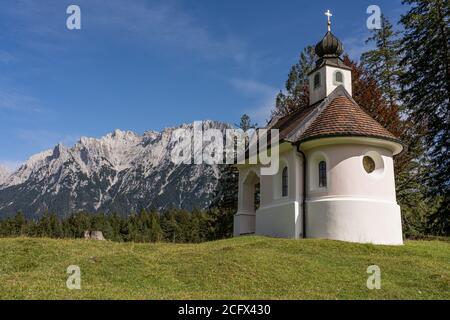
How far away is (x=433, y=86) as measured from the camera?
27688 mm

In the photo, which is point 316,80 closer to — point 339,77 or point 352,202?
point 339,77

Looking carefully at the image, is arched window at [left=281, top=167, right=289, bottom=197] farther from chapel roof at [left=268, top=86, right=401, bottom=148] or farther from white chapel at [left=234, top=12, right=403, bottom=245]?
chapel roof at [left=268, top=86, right=401, bottom=148]

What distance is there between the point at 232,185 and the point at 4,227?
6711 centimetres

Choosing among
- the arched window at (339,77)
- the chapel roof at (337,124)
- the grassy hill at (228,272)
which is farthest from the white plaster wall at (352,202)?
the arched window at (339,77)

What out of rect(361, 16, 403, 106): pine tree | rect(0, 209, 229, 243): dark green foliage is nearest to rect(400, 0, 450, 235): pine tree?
rect(361, 16, 403, 106): pine tree

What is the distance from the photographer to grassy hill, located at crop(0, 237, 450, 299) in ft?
31.7

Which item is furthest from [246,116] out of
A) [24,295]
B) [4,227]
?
[4,227]

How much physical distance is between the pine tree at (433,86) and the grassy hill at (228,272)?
35.7ft

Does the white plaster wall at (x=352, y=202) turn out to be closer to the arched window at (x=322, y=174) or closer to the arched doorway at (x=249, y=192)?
the arched window at (x=322, y=174)

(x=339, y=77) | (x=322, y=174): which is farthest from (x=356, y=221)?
(x=339, y=77)

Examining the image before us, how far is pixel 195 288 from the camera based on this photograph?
10.5m

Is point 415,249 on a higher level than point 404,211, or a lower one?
lower

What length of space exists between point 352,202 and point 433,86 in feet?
43.9
